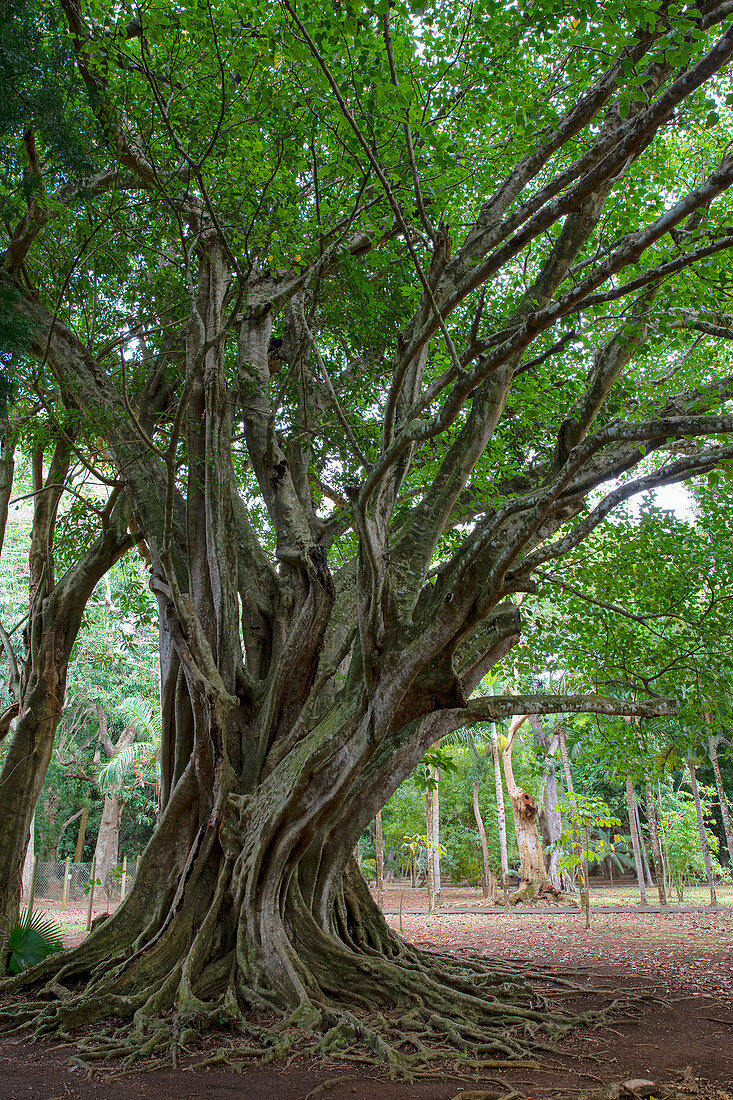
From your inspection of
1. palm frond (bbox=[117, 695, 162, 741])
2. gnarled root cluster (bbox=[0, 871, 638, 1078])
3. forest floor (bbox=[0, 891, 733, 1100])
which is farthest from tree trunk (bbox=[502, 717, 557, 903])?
gnarled root cluster (bbox=[0, 871, 638, 1078])

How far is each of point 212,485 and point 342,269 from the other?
283 cm

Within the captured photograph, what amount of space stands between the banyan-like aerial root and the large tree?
4 centimetres

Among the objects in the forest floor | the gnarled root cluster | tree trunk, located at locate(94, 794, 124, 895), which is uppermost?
tree trunk, located at locate(94, 794, 124, 895)

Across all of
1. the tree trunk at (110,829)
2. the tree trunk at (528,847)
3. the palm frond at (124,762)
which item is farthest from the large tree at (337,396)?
the tree trunk at (110,829)

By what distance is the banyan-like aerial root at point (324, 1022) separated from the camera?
4.25 m

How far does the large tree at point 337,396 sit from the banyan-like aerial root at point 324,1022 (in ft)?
0.12

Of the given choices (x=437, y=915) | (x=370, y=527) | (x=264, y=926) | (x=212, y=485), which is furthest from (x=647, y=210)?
(x=437, y=915)

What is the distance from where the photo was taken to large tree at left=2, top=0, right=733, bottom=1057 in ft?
15.1

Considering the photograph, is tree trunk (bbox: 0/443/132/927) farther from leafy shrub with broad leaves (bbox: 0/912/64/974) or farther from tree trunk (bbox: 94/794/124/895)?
tree trunk (bbox: 94/794/124/895)

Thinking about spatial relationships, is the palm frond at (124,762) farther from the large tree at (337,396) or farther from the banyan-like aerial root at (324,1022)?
the banyan-like aerial root at (324,1022)

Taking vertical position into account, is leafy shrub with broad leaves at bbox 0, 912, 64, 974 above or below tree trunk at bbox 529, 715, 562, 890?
below

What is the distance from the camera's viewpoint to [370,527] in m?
4.94

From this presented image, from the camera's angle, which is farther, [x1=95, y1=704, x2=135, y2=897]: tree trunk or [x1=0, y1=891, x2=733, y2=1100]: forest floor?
[x1=95, y1=704, x2=135, y2=897]: tree trunk

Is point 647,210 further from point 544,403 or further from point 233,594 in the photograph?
point 233,594
